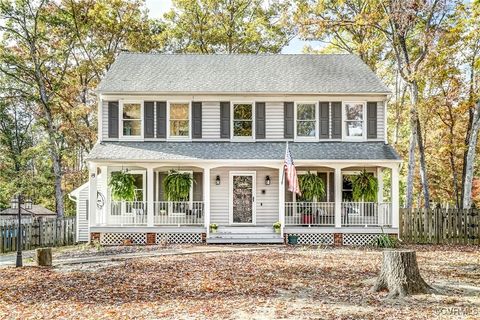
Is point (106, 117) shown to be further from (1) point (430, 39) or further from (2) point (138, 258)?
(1) point (430, 39)

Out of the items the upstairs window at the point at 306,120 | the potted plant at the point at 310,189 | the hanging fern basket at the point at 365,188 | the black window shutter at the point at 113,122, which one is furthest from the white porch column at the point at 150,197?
the hanging fern basket at the point at 365,188

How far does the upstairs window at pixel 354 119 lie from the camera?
19.3m

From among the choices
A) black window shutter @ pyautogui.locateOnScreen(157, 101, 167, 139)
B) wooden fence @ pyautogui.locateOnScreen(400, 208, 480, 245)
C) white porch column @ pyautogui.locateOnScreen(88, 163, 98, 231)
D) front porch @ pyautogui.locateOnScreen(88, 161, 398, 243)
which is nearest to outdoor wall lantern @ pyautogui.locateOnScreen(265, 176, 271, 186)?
front porch @ pyautogui.locateOnScreen(88, 161, 398, 243)

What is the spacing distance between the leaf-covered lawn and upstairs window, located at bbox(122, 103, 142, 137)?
7.09 m

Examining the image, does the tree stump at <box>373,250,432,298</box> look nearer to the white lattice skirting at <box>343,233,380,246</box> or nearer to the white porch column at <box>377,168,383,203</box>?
the white lattice skirting at <box>343,233,380,246</box>

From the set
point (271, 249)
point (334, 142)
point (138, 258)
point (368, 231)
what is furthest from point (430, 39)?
point (138, 258)

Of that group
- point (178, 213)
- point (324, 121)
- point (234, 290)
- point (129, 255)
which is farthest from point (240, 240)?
point (234, 290)

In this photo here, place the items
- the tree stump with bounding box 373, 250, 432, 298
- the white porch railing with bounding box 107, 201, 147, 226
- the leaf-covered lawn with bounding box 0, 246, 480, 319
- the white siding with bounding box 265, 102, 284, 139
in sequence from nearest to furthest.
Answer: the leaf-covered lawn with bounding box 0, 246, 480, 319
the tree stump with bounding box 373, 250, 432, 298
the white porch railing with bounding box 107, 201, 147, 226
the white siding with bounding box 265, 102, 284, 139

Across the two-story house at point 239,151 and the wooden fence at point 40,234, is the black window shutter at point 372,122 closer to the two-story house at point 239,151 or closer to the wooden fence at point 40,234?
the two-story house at point 239,151

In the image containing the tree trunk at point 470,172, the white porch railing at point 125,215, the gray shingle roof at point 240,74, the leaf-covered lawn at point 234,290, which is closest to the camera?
the leaf-covered lawn at point 234,290

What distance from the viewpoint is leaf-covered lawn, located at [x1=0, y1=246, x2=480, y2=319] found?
7.57 m

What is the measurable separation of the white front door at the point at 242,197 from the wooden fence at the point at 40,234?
278 inches

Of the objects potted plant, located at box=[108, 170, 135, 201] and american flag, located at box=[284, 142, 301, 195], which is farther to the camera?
potted plant, located at box=[108, 170, 135, 201]

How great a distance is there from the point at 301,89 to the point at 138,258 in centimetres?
956
